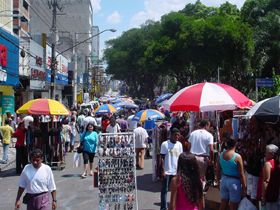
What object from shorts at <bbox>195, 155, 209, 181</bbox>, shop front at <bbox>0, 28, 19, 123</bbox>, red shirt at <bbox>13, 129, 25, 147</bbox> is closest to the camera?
shorts at <bbox>195, 155, 209, 181</bbox>

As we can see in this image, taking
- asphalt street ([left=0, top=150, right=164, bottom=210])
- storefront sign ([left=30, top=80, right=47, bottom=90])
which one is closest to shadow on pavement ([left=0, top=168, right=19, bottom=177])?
asphalt street ([left=0, top=150, right=164, bottom=210])

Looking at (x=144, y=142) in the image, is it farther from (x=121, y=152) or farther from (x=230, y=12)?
(x=230, y=12)

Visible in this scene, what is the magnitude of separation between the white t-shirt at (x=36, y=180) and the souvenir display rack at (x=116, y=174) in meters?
1.83

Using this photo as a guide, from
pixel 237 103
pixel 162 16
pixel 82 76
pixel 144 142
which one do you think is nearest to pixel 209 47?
pixel 162 16

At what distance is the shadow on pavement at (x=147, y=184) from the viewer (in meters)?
13.6

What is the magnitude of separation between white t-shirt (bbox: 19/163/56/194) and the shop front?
2132 cm

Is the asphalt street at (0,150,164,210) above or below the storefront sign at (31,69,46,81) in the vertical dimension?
below

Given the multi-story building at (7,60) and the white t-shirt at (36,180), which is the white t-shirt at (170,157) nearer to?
the white t-shirt at (36,180)

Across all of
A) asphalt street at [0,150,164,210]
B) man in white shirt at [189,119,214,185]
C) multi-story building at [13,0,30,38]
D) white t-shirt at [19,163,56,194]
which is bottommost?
asphalt street at [0,150,164,210]

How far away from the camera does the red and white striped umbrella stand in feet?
38.5

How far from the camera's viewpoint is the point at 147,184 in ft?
47.1

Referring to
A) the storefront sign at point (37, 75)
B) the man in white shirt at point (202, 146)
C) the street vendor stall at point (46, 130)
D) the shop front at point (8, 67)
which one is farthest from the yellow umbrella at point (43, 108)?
the storefront sign at point (37, 75)

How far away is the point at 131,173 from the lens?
9852mm

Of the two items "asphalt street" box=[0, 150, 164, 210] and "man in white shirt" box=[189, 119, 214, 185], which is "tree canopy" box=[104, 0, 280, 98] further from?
"man in white shirt" box=[189, 119, 214, 185]
